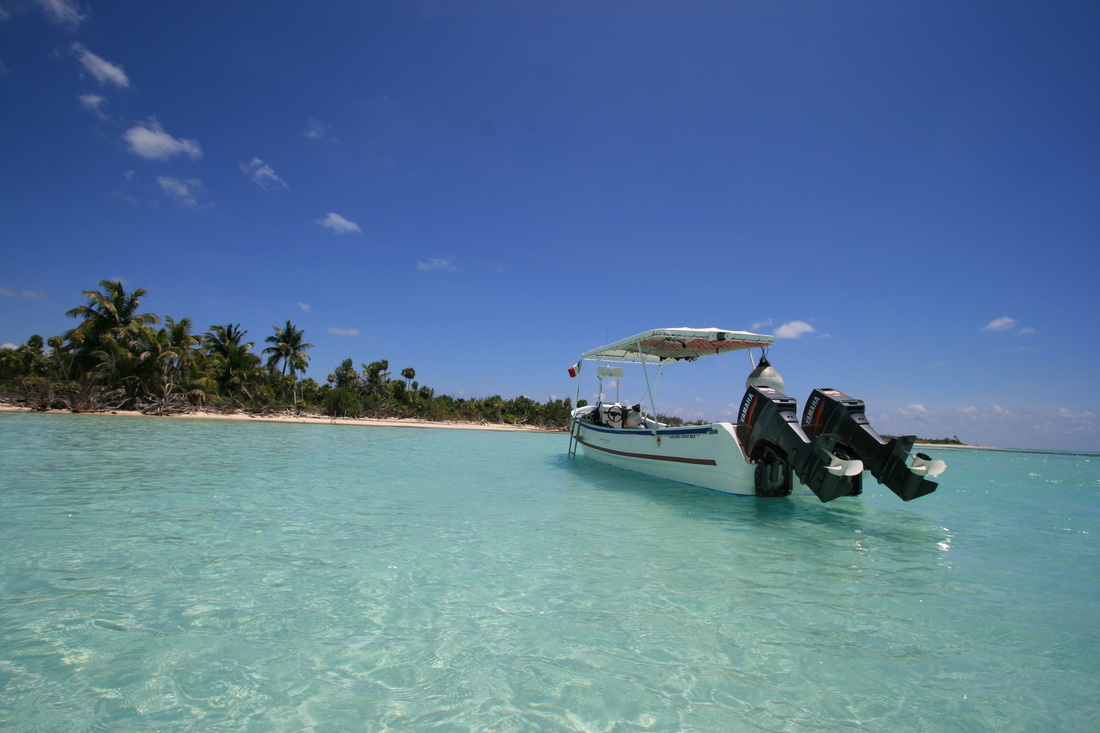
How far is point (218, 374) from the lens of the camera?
1419 inches

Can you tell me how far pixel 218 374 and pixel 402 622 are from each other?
40474 millimetres

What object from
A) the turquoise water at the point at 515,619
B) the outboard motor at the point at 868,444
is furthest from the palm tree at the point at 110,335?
the outboard motor at the point at 868,444

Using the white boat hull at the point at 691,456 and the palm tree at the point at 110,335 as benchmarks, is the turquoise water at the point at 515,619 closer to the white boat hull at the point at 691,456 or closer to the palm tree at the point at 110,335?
the white boat hull at the point at 691,456

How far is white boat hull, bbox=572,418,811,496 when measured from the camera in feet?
29.0

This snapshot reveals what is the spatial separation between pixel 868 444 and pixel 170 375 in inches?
1482

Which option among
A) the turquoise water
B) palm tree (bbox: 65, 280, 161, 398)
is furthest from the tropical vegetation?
the turquoise water

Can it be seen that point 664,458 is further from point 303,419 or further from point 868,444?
point 303,419

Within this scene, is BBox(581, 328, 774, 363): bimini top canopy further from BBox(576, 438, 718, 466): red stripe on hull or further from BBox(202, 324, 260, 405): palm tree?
BBox(202, 324, 260, 405): palm tree

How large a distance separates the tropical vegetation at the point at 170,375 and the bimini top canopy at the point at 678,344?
29.5 meters

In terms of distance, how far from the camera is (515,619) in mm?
3477

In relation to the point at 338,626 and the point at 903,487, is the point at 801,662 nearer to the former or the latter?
the point at 338,626

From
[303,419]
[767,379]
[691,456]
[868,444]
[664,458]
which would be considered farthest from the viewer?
[303,419]

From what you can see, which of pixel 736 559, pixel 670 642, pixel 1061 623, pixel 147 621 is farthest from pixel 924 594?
pixel 147 621

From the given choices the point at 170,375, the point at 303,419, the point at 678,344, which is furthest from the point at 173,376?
the point at 678,344
